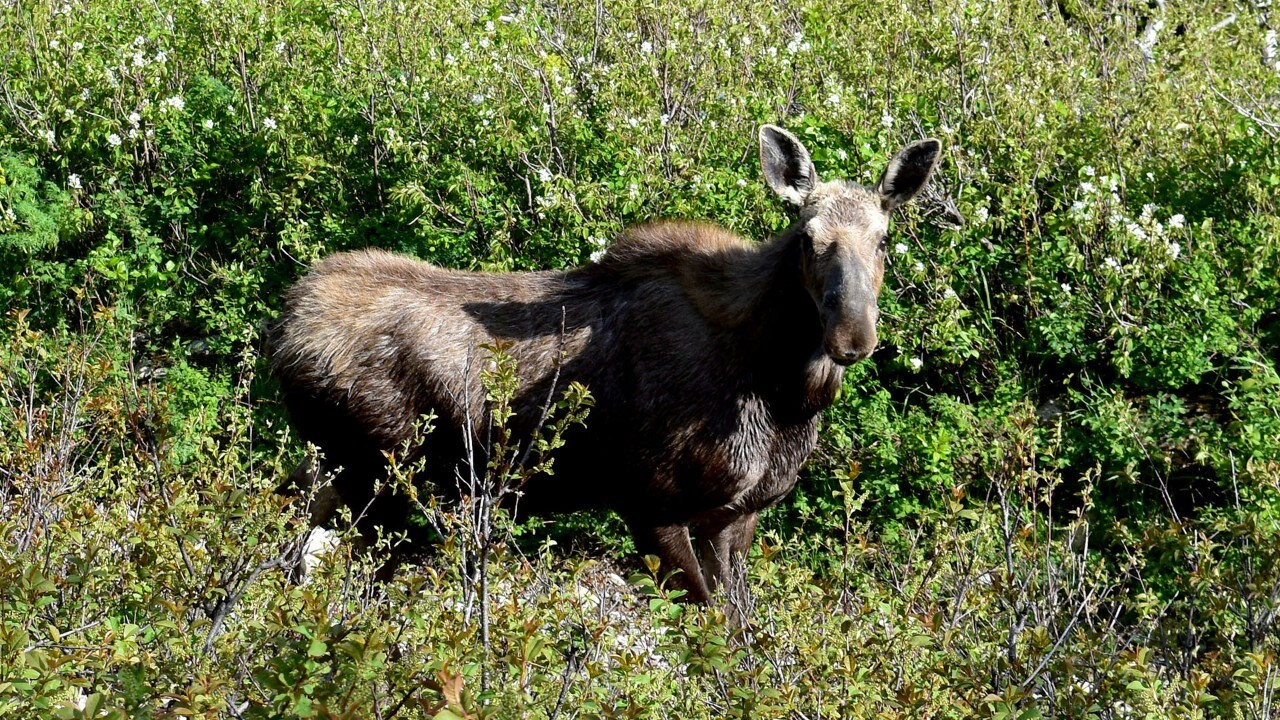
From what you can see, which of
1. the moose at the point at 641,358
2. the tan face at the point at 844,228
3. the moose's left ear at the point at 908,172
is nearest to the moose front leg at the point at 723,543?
the moose at the point at 641,358

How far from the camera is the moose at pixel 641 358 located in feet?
20.0

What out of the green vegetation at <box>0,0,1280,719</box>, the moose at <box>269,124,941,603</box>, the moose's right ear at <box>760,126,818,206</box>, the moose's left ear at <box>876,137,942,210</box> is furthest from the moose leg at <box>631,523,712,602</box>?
the moose's left ear at <box>876,137,942,210</box>

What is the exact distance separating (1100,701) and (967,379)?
4.11 m

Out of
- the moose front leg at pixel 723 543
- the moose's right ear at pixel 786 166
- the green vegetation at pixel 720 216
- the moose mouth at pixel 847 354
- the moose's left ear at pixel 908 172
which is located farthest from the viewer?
the green vegetation at pixel 720 216

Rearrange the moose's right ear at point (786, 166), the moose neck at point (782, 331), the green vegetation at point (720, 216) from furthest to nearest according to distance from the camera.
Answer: the green vegetation at point (720, 216), the moose's right ear at point (786, 166), the moose neck at point (782, 331)

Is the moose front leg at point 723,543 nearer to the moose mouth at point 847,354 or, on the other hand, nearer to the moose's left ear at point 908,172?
the moose mouth at point 847,354

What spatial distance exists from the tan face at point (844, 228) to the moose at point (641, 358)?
0.01m

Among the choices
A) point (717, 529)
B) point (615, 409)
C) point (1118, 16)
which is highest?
point (1118, 16)

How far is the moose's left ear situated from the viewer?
243 inches

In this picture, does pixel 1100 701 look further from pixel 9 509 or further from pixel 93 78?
pixel 93 78

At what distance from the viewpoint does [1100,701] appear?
407cm

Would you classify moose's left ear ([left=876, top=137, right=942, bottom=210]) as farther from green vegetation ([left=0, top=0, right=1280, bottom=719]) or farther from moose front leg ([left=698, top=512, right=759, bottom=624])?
moose front leg ([left=698, top=512, right=759, bottom=624])

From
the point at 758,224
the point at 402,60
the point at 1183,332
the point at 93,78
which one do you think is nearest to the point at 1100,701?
the point at 1183,332

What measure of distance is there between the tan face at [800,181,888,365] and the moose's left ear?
0.09m
